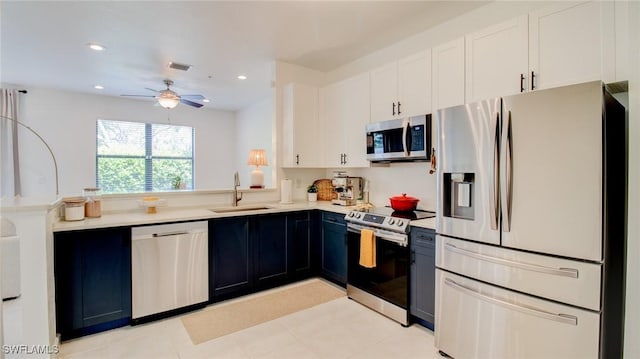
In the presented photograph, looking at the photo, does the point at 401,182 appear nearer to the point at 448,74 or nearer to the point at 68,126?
the point at 448,74

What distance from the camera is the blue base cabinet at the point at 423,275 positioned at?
8.13ft

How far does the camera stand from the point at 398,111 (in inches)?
128

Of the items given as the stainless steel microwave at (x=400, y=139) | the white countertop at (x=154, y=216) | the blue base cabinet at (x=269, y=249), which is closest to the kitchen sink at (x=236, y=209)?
the white countertop at (x=154, y=216)

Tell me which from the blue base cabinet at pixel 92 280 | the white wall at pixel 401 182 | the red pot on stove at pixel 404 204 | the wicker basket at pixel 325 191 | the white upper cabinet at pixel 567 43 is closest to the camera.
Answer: the white upper cabinet at pixel 567 43

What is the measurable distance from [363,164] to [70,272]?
9.36 feet

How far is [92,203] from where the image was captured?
276 cm

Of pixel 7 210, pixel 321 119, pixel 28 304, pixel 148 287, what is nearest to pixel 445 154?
pixel 321 119

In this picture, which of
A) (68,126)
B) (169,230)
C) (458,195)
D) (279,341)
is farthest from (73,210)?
(68,126)

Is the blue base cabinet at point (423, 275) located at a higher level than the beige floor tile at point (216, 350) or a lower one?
higher

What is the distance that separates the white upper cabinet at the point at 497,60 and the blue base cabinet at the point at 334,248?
177cm

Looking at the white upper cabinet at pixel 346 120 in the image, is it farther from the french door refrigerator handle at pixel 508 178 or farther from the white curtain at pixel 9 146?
the white curtain at pixel 9 146

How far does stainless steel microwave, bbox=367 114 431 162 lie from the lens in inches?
115

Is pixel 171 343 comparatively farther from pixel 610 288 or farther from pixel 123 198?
pixel 610 288

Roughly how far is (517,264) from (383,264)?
3.99 feet
